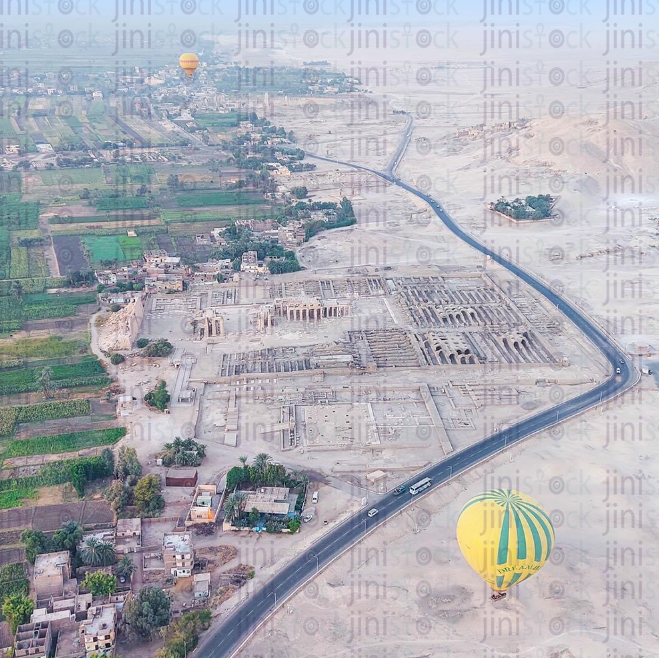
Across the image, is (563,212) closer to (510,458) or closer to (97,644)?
(510,458)

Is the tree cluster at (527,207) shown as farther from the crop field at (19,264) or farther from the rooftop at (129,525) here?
the rooftop at (129,525)

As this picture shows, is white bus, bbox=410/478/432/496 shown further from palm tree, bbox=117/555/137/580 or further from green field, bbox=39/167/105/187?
green field, bbox=39/167/105/187

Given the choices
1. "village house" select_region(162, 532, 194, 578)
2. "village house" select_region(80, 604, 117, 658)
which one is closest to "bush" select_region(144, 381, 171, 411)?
"village house" select_region(162, 532, 194, 578)

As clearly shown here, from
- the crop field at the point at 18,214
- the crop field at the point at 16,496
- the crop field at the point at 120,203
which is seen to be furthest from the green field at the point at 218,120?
the crop field at the point at 16,496

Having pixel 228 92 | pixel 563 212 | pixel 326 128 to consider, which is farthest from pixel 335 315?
pixel 228 92

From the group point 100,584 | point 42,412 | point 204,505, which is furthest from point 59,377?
point 100,584

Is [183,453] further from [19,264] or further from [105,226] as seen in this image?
[105,226]
